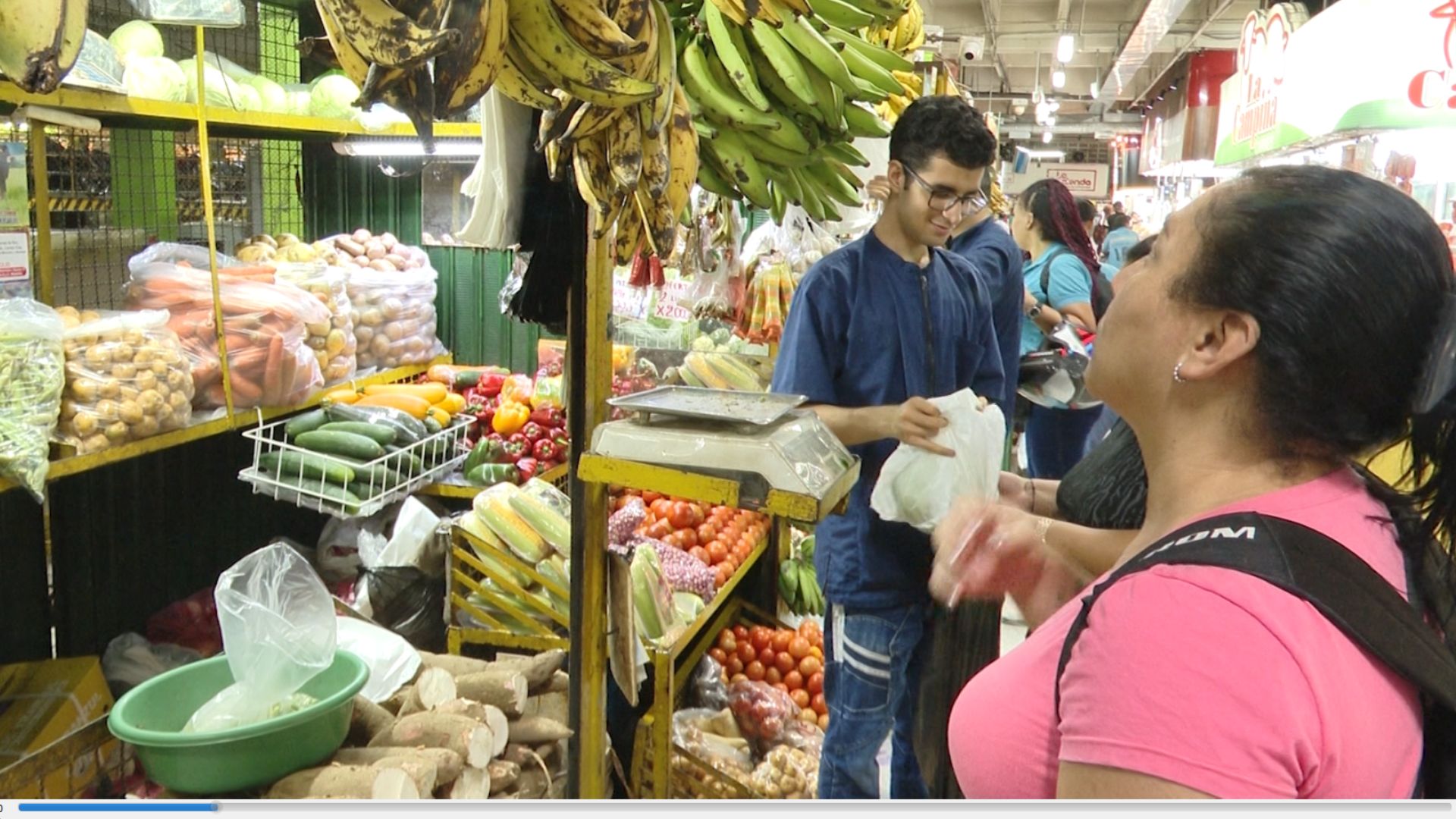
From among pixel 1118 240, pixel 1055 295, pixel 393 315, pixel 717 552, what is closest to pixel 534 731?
pixel 717 552

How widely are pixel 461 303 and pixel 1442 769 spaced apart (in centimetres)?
385

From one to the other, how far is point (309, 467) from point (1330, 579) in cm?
254

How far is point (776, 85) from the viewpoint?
66.8 inches

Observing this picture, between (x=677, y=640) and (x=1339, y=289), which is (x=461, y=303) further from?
(x=1339, y=289)

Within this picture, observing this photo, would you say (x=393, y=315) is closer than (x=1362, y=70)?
Yes

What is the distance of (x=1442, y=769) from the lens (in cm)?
79

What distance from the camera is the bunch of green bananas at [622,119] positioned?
36.6 inches

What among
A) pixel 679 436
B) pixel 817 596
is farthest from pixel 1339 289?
pixel 817 596

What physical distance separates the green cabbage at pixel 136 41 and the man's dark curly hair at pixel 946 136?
1.99m

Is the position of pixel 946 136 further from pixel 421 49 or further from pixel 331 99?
pixel 331 99

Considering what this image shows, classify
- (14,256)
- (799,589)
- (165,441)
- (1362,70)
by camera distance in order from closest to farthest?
(14,256)
(165,441)
(799,589)
(1362,70)

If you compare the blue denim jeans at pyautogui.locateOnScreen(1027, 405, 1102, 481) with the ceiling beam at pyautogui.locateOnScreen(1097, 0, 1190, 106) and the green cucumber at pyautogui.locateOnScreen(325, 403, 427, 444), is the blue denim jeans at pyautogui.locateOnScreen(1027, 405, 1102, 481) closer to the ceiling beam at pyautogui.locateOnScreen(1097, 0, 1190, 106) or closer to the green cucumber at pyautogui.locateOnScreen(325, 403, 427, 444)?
the green cucumber at pyautogui.locateOnScreen(325, 403, 427, 444)

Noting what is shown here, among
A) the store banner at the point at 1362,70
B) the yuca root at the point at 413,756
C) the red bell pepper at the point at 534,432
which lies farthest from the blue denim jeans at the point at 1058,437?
the yuca root at the point at 413,756

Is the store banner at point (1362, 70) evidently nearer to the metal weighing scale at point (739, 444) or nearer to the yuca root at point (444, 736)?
the metal weighing scale at point (739, 444)
